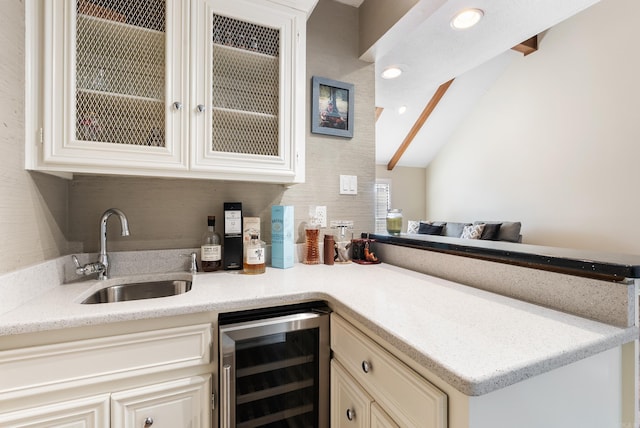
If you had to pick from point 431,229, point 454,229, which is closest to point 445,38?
point 454,229

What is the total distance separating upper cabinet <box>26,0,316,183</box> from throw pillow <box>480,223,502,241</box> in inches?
172

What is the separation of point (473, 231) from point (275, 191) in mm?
4360

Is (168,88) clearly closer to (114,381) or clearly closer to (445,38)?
(114,381)

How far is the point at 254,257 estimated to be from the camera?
1.37 metres

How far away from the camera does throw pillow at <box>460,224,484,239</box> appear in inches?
189

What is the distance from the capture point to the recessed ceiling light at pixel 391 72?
2.15 metres

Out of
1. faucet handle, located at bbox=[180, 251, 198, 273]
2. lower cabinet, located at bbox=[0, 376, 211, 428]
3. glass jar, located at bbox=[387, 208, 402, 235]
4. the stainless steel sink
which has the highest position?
glass jar, located at bbox=[387, 208, 402, 235]

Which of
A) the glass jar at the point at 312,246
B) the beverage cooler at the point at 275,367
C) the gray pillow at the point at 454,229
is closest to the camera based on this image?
the beverage cooler at the point at 275,367

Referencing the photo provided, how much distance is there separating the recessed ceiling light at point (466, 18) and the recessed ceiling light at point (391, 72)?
0.60 meters

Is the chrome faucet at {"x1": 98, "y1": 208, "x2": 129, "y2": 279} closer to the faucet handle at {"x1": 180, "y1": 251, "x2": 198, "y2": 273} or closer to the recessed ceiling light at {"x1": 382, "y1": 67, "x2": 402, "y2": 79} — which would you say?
the faucet handle at {"x1": 180, "y1": 251, "x2": 198, "y2": 273}

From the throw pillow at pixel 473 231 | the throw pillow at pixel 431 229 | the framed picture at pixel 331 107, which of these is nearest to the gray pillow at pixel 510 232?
the throw pillow at pixel 473 231

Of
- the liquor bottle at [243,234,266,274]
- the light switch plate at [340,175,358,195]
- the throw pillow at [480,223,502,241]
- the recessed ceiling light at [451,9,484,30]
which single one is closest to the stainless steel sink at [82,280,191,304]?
the liquor bottle at [243,234,266,274]

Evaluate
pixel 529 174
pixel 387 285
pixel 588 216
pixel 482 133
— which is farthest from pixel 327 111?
pixel 482 133

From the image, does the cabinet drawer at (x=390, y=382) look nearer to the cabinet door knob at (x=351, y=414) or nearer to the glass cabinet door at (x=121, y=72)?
the cabinet door knob at (x=351, y=414)
